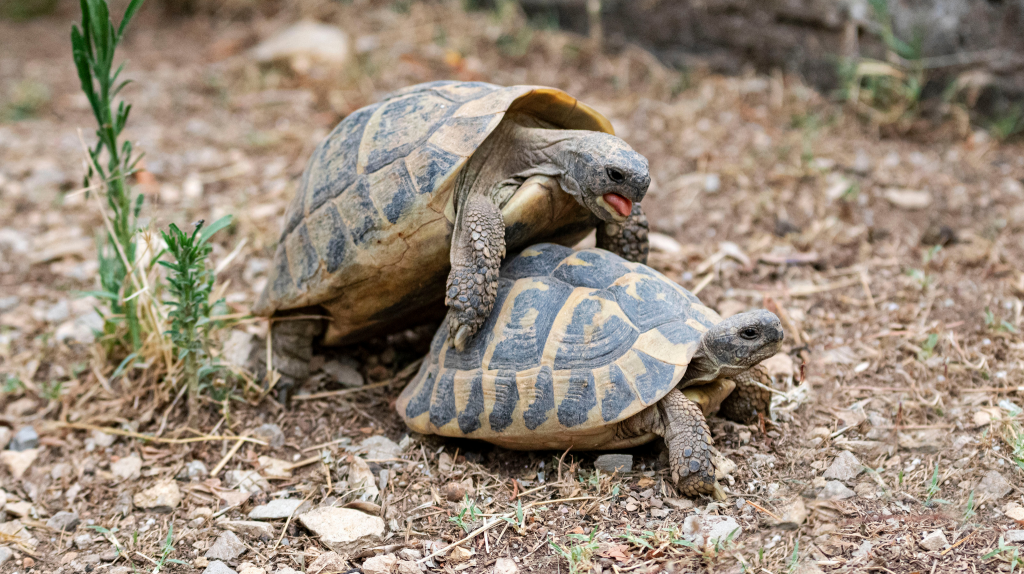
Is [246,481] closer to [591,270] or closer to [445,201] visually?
[445,201]

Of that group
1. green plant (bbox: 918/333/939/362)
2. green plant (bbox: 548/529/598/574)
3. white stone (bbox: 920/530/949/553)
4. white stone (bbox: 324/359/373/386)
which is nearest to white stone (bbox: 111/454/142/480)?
white stone (bbox: 324/359/373/386)

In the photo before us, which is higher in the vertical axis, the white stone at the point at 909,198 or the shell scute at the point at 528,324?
the shell scute at the point at 528,324

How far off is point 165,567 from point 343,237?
4.37 ft

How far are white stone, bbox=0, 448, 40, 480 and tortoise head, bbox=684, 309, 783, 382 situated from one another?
8.98ft

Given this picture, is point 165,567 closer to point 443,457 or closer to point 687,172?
point 443,457

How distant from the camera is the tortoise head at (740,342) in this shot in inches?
100

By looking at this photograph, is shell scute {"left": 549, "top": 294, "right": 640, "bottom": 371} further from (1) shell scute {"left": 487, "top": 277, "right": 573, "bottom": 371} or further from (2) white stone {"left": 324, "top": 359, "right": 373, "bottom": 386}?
(2) white stone {"left": 324, "top": 359, "right": 373, "bottom": 386}

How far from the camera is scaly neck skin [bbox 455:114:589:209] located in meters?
3.02

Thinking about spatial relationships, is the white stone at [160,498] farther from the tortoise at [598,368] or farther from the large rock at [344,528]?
the tortoise at [598,368]

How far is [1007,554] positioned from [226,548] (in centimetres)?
243

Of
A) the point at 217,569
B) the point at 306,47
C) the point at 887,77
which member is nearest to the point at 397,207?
the point at 217,569

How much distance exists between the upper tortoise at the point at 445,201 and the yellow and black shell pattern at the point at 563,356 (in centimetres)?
14

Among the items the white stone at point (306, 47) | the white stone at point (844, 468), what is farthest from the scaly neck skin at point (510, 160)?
the white stone at point (306, 47)

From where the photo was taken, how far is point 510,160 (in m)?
3.16
